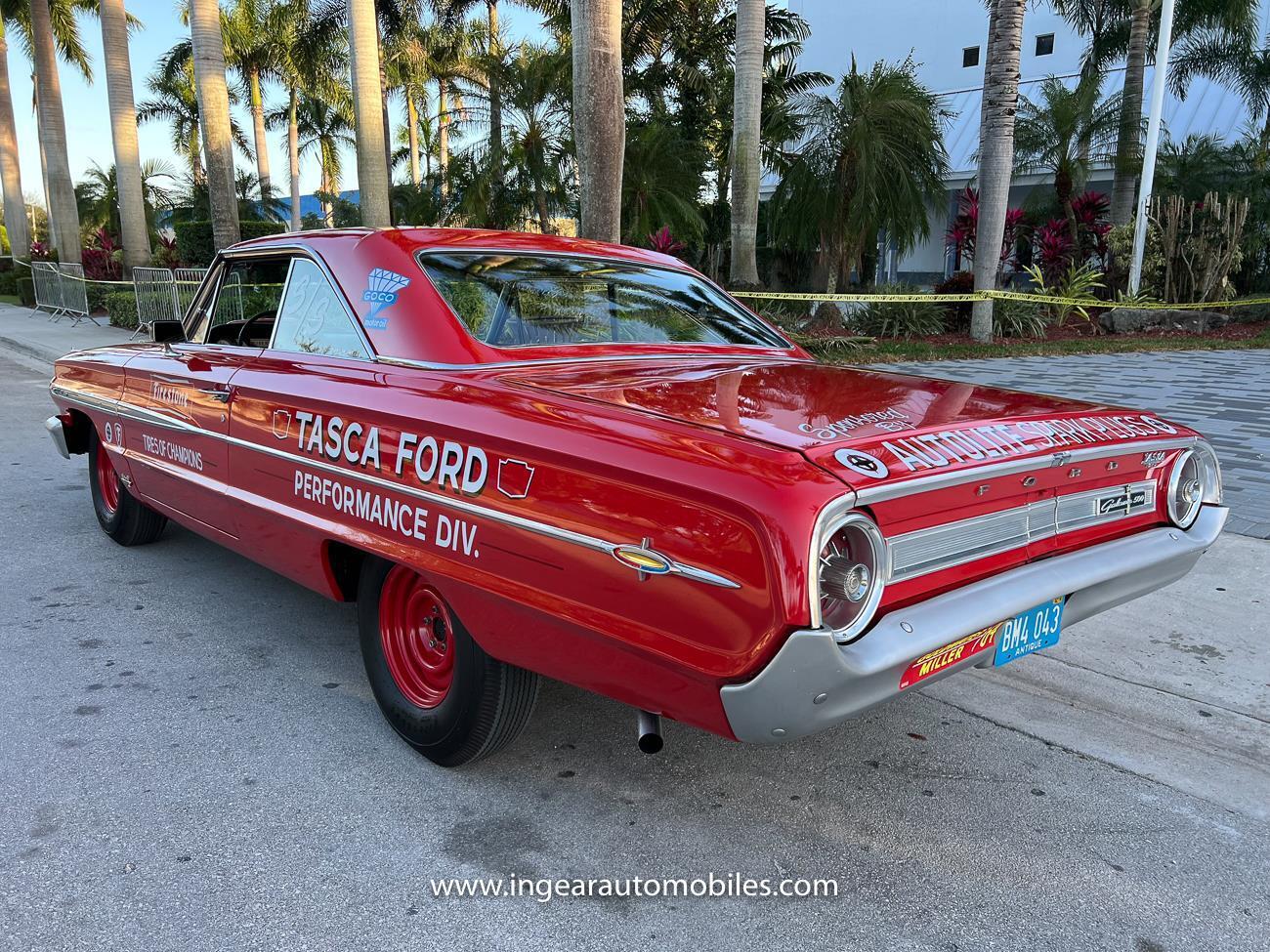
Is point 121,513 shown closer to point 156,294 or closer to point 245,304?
point 245,304

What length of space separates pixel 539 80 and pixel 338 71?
1225 centimetres

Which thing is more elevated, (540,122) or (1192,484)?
(540,122)

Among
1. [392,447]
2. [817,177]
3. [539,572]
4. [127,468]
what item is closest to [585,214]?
[127,468]

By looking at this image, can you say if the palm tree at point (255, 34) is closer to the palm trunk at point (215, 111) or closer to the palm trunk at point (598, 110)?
the palm trunk at point (215, 111)

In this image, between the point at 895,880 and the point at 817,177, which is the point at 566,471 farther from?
the point at 817,177

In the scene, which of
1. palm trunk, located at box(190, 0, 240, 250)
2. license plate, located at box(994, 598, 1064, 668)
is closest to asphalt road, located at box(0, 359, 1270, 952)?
license plate, located at box(994, 598, 1064, 668)

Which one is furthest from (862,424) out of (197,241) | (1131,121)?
(197,241)

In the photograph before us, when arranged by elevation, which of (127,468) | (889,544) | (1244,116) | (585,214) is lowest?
(127,468)

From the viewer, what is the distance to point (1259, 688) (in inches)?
142

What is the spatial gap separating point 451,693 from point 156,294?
56.4ft

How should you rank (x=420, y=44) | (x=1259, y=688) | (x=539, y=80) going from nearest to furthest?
(x=1259, y=688), (x=539, y=80), (x=420, y=44)

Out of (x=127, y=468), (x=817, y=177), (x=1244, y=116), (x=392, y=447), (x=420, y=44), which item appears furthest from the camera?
(x=420, y=44)

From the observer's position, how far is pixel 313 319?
352 centimetres

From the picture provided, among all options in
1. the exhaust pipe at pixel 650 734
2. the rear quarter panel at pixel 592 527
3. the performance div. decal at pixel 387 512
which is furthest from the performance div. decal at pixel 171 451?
the exhaust pipe at pixel 650 734
